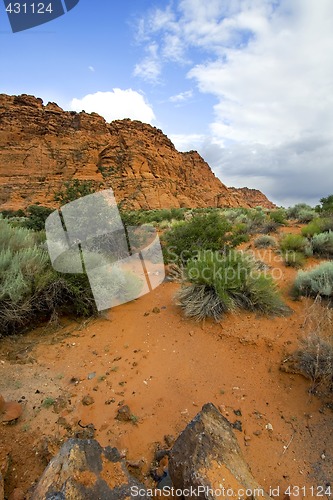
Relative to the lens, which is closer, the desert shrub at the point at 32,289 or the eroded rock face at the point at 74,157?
the desert shrub at the point at 32,289

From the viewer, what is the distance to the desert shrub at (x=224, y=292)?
13.9 feet

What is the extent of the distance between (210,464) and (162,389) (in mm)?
1322

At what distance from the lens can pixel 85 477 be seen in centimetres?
160

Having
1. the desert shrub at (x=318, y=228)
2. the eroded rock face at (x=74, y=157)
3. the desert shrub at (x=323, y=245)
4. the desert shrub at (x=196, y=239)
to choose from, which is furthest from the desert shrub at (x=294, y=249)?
the eroded rock face at (x=74, y=157)

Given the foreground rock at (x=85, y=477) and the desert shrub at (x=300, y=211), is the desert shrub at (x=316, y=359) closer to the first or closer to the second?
the foreground rock at (x=85, y=477)

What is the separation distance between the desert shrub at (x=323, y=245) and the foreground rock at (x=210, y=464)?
6.33 metres

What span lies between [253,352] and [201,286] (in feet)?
4.24

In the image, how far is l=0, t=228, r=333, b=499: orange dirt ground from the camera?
2.27 meters

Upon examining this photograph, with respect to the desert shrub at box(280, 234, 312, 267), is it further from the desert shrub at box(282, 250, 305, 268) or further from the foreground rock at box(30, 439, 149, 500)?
the foreground rock at box(30, 439, 149, 500)

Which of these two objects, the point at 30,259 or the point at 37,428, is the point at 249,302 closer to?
the point at 37,428

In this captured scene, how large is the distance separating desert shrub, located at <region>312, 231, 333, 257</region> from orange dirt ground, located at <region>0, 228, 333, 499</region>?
324 centimetres

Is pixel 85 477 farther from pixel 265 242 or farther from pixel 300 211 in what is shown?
pixel 300 211

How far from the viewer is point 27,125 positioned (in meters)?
46.6

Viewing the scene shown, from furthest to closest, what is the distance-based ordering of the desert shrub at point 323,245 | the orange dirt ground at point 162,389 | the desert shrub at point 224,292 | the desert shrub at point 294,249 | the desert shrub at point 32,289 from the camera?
the desert shrub at point 323,245, the desert shrub at point 294,249, the desert shrub at point 224,292, the desert shrub at point 32,289, the orange dirt ground at point 162,389
